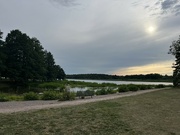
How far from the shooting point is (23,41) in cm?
5444

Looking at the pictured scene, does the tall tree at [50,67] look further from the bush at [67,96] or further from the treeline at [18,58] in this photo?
the bush at [67,96]

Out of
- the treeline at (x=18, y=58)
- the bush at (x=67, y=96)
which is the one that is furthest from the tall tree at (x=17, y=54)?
the bush at (x=67, y=96)

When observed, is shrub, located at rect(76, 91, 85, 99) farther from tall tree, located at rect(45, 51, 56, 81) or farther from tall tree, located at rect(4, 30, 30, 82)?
tall tree, located at rect(45, 51, 56, 81)

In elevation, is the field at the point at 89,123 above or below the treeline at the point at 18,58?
below

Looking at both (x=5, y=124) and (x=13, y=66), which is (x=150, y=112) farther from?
(x=13, y=66)

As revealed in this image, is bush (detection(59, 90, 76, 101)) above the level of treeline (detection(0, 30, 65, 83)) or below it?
below

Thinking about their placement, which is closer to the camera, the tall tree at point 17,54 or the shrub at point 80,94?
→ the shrub at point 80,94

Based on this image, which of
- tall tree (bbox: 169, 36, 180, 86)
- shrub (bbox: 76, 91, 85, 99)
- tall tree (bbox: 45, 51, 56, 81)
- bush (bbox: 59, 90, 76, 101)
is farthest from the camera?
tall tree (bbox: 45, 51, 56, 81)

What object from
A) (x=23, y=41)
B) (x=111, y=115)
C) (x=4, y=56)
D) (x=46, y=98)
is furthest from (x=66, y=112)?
(x=23, y=41)

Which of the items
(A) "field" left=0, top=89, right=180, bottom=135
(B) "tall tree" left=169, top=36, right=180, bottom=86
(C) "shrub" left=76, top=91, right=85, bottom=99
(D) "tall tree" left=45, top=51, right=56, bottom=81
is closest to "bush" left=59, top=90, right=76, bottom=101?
(C) "shrub" left=76, top=91, right=85, bottom=99

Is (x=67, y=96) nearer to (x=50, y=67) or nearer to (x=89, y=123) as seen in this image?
(x=89, y=123)

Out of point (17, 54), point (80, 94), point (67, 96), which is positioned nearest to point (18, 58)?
point (17, 54)

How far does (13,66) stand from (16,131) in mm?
45597

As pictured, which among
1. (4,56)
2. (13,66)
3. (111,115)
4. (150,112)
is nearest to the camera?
(111,115)
